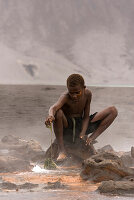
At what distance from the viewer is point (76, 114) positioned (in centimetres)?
793

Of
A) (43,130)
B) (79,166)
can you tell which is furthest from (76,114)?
(43,130)

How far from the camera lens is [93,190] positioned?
5340 mm

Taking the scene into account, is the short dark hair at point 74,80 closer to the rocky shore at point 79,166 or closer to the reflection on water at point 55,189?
the rocky shore at point 79,166

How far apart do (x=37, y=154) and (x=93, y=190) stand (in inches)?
122

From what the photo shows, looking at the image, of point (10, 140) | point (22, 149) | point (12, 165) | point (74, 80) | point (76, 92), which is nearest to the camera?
point (12, 165)

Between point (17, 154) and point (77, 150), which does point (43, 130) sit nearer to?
point (17, 154)

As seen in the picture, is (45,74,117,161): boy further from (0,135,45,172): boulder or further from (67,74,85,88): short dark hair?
(0,135,45,172): boulder

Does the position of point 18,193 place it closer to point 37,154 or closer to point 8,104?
point 37,154

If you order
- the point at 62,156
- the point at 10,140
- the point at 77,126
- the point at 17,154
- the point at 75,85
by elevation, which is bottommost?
the point at 10,140

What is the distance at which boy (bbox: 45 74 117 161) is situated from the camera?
738 cm

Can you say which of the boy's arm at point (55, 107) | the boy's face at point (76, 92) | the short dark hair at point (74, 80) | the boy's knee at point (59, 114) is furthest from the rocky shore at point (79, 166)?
the short dark hair at point (74, 80)

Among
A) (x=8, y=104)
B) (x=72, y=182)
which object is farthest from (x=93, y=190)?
(x=8, y=104)

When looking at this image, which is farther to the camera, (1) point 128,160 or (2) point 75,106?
(2) point 75,106

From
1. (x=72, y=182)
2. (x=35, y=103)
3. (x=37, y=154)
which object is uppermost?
(x=72, y=182)
